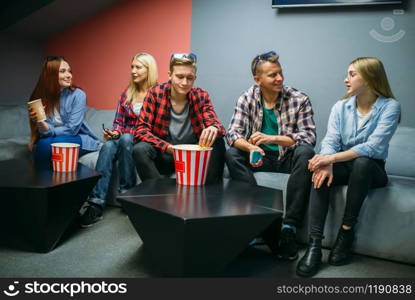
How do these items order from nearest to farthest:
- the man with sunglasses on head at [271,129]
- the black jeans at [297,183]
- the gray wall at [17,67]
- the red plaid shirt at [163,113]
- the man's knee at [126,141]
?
the black jeans at [297,183] → the man with sunglasses on head at [271,129] → the red plaid shirt at [163,113] → the man's knee at [126,141] → the gray wall at [17,67]

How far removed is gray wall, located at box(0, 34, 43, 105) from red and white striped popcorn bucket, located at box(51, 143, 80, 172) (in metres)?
2.03

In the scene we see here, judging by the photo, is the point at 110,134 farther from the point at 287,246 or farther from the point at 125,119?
the point at 287,246

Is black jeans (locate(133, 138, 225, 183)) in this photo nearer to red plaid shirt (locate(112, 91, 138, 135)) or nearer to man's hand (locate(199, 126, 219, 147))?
man's hand (locate(199, 126, 219, 147))

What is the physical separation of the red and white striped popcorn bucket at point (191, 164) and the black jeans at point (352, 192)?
0.57 metres

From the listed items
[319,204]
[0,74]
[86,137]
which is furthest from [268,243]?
[0,74]

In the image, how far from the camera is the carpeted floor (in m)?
1.64

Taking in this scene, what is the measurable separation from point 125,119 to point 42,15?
155cm

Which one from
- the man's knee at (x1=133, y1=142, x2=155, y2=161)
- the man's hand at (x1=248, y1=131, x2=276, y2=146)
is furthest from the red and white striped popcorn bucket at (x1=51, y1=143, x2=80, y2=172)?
the man's hand at (x1=248, y1=131, x2=276, y2=146)

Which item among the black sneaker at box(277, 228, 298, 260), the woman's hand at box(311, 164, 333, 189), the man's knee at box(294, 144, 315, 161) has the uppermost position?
the man's knee at box(294, 144, 315, 161)

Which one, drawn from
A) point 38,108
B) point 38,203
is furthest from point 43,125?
point 38,203

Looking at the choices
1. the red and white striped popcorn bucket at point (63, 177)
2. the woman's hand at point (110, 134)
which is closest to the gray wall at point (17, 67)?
the woman's hand at point (110, 134)

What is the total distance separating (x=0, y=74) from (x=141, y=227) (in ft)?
9.16

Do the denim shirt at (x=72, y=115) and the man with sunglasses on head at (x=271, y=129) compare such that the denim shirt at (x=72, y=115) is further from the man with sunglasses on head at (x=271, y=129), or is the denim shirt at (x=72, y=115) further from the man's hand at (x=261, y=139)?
the man's hand at (x=261, y=139)

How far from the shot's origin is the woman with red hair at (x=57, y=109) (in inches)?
101
